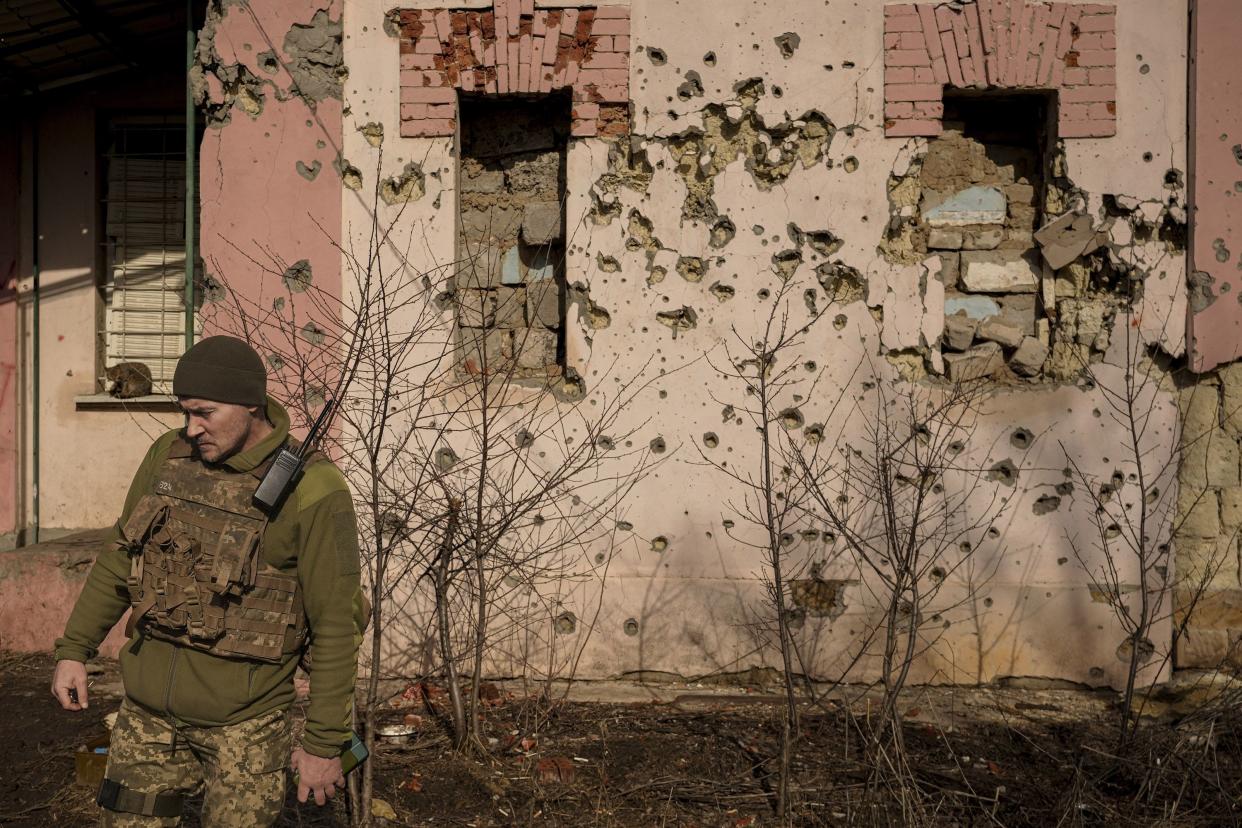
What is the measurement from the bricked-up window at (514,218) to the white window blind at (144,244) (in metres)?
3.05

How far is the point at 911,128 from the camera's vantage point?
4.75 m

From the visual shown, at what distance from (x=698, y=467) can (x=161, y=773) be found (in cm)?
291

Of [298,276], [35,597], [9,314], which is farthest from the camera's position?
[9,314]

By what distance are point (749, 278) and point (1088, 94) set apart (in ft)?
5.92

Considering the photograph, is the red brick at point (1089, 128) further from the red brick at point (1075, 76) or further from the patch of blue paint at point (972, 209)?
the patch of blue paint at point (972, 209)

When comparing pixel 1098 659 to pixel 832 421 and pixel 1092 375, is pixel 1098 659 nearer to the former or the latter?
pixel 1092 375

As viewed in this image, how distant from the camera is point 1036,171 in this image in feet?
16.3

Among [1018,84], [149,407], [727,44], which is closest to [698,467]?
[727,44]

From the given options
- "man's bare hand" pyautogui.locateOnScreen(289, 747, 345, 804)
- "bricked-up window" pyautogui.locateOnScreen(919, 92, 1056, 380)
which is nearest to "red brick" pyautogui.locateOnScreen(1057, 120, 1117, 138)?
"bricked-up window" pyautogui.locateOnScreen(919, 92, 1056, 380)

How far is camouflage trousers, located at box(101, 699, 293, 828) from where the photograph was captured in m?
2.31

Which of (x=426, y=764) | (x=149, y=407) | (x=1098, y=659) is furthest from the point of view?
(x=149, y=407)

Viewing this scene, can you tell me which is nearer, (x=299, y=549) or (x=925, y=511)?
(x=299, y=549)

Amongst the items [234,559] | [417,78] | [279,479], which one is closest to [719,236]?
[417,78]

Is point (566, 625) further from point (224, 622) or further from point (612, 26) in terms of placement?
point (612, 26)
